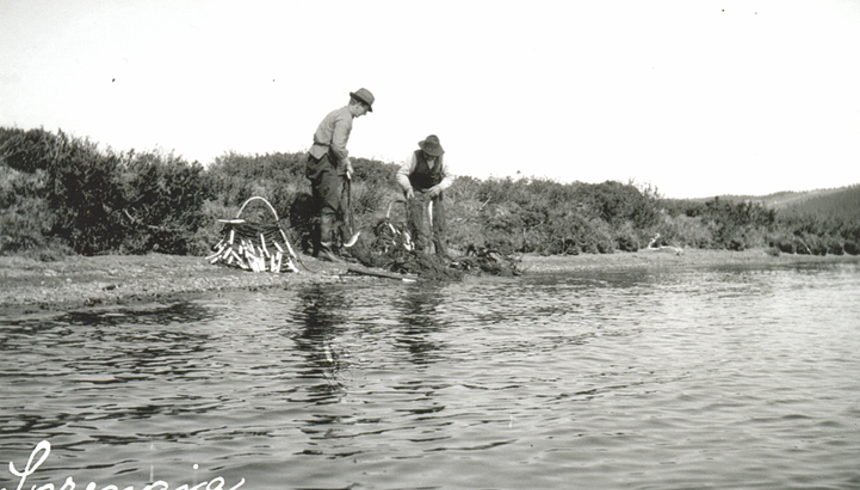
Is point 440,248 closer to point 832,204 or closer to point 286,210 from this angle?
point 286,210

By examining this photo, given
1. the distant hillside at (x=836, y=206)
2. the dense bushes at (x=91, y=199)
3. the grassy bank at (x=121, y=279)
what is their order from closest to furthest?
the grassy bank at (x=121, y=279) < the dense bushes at (x=91, y=199) < the distant hillside at (x=836, y=206)

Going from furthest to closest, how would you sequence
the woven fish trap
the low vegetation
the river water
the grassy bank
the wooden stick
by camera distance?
the wooden stick
the woven fish trap
the low vegetation
the grassy bank
the river water

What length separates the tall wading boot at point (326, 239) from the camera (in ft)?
57.2

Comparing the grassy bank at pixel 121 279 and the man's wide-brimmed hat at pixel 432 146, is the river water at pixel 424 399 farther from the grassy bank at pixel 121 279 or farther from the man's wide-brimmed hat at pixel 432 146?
the man's wide-brimmed hat at pixel 432 146

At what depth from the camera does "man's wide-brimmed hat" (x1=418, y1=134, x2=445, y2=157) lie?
17328 millimetres

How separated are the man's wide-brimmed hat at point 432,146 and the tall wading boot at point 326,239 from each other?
7.47 feet

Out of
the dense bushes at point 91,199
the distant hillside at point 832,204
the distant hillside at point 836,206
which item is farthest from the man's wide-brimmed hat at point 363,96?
the distant hillside at point 836,206

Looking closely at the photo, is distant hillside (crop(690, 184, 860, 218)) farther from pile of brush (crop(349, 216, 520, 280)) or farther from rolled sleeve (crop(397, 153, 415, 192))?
rolled sleeve (crop(397, 153, 415, 192))

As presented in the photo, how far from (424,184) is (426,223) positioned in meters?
0.80

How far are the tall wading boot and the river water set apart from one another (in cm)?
604

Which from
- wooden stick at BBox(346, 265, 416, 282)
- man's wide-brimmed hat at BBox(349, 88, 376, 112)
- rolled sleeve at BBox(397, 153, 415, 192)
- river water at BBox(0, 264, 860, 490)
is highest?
man's wide-brimmed hat at BBox(349, 88, 376, 112)

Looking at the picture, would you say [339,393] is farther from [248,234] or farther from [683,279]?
[683,279]

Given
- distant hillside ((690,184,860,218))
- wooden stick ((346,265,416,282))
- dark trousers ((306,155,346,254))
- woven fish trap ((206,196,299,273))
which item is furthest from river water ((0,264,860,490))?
distant hillside ((690,184,860,218))

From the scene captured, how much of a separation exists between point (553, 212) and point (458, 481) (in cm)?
2208
